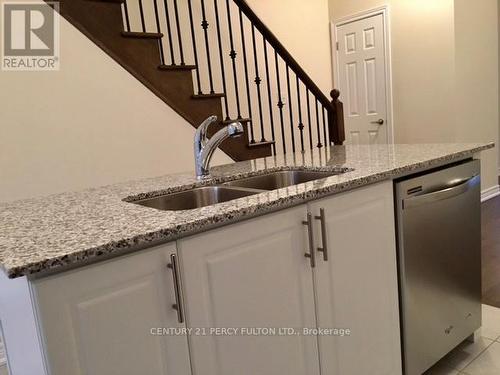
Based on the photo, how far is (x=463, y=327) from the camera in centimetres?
195

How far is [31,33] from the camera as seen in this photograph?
2.37 meters

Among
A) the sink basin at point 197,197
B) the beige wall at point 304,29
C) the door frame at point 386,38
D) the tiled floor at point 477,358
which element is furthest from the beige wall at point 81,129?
the door frame at point 386,38

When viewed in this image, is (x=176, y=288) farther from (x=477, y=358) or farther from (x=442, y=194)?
(x=477, y=358)

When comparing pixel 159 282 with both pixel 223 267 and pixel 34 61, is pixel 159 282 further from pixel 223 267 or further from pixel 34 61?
pixel 34 61

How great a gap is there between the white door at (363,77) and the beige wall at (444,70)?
0.15m

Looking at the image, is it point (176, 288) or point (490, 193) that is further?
point (490, 193)

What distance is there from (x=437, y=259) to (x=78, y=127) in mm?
2028

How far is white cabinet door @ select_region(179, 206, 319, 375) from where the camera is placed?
105 centimetres

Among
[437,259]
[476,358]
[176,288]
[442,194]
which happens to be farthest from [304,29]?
[176,288]

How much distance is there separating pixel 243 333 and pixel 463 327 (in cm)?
133

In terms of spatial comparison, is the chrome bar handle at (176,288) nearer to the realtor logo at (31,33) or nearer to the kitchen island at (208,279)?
the kitchen island at (208,279)

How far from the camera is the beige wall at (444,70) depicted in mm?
4164

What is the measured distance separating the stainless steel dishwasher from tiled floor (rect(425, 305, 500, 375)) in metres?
0.10

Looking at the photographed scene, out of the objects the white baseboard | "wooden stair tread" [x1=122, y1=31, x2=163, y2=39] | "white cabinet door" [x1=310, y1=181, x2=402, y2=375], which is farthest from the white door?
"white cabinet door" [x1=310, y1=181, x2=402, y2=375]
